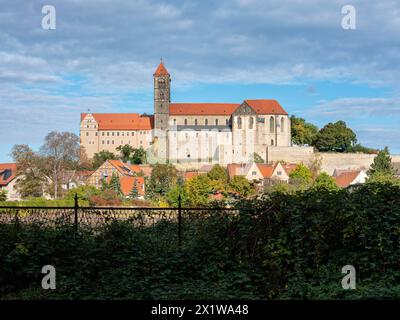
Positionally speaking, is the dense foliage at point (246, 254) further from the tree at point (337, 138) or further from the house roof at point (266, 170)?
the tree at point (337, 138)

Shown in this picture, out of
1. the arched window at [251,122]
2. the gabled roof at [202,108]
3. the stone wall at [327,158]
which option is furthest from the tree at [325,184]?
the gabled roof at [202,108]

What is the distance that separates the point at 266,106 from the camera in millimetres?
108000

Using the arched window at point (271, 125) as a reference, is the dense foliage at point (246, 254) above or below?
below

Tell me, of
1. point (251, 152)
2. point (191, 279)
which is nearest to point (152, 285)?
point (191, 279)

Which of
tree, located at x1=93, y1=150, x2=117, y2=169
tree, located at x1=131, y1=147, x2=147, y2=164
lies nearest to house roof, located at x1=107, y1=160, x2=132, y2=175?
tree, located at x1=93, y1=150, x2=117, y2=169

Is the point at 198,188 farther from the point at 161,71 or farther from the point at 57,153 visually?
the point at 161,71

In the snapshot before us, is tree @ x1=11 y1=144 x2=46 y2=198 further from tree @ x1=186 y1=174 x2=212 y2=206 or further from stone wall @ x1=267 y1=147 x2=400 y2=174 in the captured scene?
stone wall @ x1=267 y1=147 x2=400 y2=174

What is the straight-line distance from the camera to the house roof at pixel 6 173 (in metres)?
71.4

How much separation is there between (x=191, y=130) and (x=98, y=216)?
99464 mm

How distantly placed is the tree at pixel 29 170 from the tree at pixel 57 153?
77 cm

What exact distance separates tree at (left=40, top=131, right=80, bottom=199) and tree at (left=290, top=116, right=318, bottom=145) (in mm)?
59883

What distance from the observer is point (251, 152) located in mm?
100438
